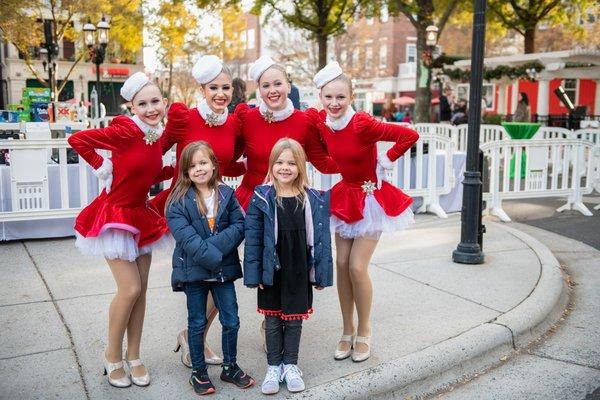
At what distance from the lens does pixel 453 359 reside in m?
3.88

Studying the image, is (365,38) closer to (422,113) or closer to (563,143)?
(422,113)

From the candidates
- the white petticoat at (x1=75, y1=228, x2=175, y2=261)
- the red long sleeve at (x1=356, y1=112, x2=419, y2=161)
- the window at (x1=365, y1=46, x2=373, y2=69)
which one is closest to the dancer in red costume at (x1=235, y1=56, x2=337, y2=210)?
the red long sleeve at (x1=356, y1=112, x2=419, y2=161)

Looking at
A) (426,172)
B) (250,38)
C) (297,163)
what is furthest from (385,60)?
(297,163)

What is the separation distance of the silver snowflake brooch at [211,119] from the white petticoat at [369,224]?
3.12 ft

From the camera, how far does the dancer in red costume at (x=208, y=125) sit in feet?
12.0

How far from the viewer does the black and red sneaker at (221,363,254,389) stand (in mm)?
3406

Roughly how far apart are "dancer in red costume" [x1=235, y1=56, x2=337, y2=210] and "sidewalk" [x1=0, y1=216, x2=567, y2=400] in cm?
114

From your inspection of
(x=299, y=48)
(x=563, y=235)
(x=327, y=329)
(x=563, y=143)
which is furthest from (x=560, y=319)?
(x=299, y=48)

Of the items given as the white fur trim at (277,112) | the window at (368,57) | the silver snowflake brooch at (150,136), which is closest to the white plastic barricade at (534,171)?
the white fur trim at (277,112)

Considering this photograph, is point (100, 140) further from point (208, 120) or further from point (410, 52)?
point (410, 52)

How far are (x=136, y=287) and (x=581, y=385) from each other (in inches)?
109

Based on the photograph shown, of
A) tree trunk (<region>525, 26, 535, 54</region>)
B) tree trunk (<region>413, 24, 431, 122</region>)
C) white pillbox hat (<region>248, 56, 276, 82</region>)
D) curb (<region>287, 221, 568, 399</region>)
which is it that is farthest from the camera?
tree trunk (<region>525, 26, 535, 54</region>)

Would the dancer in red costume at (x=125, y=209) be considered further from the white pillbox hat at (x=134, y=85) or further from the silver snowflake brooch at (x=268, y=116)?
the silver snowflake brooch at (x=268, y=116)

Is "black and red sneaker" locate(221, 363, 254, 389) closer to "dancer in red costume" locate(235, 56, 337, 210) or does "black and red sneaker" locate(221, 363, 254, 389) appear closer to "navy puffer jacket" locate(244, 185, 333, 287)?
"navy puffer jacket" locate(244, 185, 333, 287)
